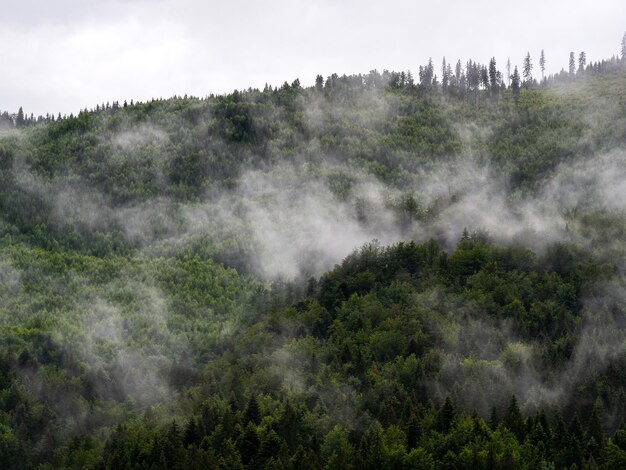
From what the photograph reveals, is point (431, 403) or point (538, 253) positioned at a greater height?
point (538, 253)

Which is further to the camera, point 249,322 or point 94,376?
point 249,322

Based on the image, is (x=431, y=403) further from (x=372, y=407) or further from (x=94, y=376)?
(x=94, y=376)

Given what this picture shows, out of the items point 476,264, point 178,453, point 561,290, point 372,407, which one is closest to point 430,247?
point 476,264

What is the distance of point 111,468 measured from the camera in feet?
383

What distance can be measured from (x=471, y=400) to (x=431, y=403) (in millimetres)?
6311

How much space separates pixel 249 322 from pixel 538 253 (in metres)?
66.5

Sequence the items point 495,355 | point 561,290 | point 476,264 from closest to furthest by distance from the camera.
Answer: point 495,355 < point 561,290 < point 476,264

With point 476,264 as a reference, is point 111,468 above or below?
below

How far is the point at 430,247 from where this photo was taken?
190250mm

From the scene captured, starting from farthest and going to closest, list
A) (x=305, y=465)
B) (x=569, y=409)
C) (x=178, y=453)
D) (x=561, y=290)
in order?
(x=561, y=290), (x=569, y=409), (x=178, y=453), (x=305, y=465)

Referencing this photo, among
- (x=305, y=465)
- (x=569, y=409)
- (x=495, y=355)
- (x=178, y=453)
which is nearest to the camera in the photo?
(x=305, y=465)

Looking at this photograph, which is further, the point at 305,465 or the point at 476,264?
the point at 476,264

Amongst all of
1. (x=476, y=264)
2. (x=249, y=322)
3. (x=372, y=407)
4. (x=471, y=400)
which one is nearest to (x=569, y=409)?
(x=471, y=400)

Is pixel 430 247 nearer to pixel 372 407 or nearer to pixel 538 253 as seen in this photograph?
pixel 538 253
